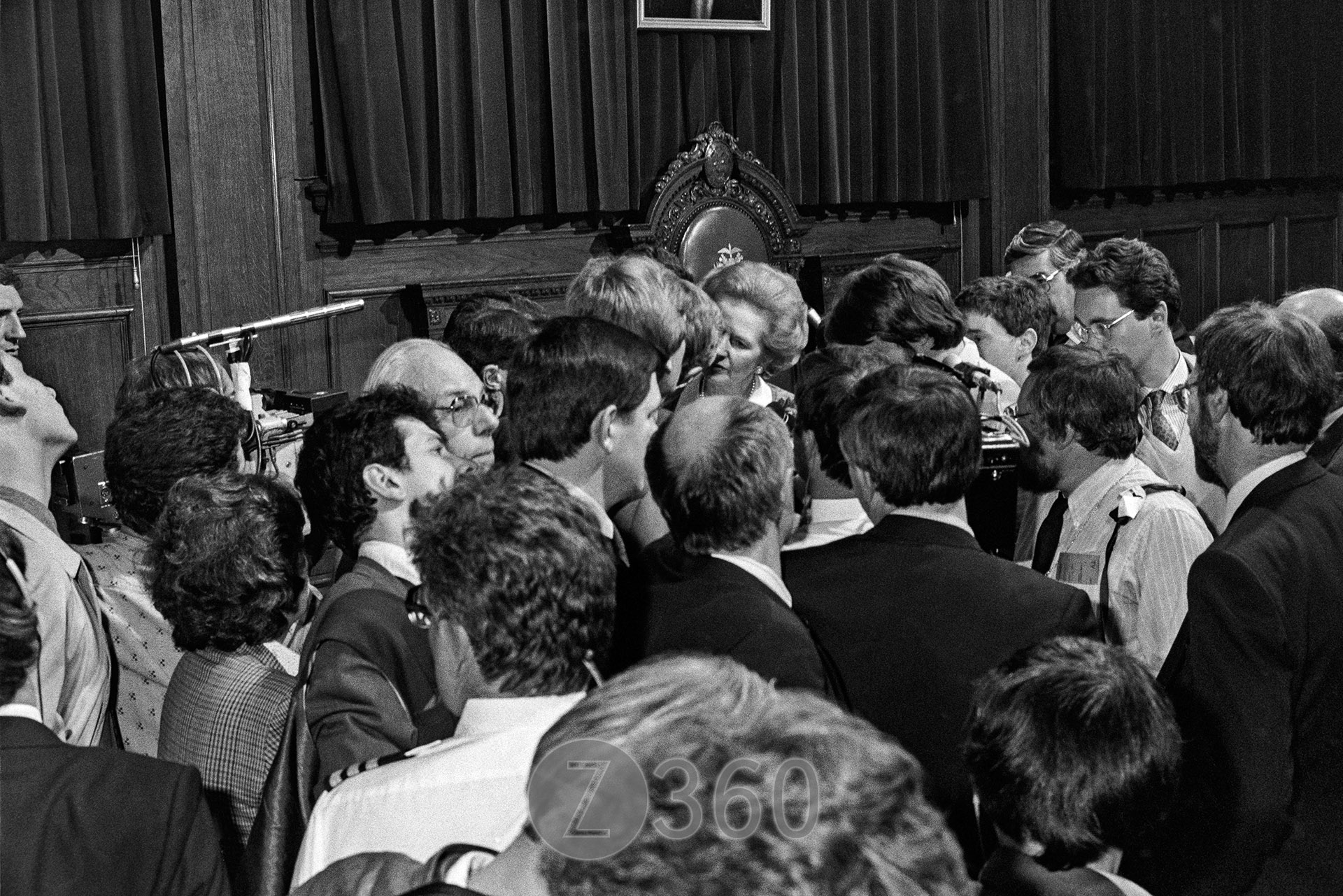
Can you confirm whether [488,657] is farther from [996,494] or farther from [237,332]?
[237,332]

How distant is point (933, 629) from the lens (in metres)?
1.89

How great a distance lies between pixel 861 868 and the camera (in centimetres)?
82

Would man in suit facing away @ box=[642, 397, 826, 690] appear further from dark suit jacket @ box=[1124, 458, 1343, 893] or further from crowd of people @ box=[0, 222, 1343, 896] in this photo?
dark suit jacket @ box=[1124, 458, 1343, 893]

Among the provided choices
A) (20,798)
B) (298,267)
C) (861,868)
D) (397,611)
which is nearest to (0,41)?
(298,267)

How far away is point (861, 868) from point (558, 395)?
1.37m

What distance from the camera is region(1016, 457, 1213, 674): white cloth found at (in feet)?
7.88

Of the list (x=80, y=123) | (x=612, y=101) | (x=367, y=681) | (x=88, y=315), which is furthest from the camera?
(x=612, y=101)

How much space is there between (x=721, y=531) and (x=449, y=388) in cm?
104

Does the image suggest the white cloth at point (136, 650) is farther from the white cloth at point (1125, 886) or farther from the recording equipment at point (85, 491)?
the white cloth at point (1125, 886)

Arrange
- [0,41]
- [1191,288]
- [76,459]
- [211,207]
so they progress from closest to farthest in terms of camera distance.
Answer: [76,459]
[0,41]
[211,207]
[1191,288]

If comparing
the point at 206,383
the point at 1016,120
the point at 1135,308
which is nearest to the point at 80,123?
the point at 206,383

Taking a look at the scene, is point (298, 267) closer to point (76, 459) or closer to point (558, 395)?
point (76, 459)

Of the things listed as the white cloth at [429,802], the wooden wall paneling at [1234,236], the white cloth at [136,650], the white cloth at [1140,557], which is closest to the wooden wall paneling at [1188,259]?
the wooden wall paneling at [1234,236]

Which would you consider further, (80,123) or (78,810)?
(80,123)
